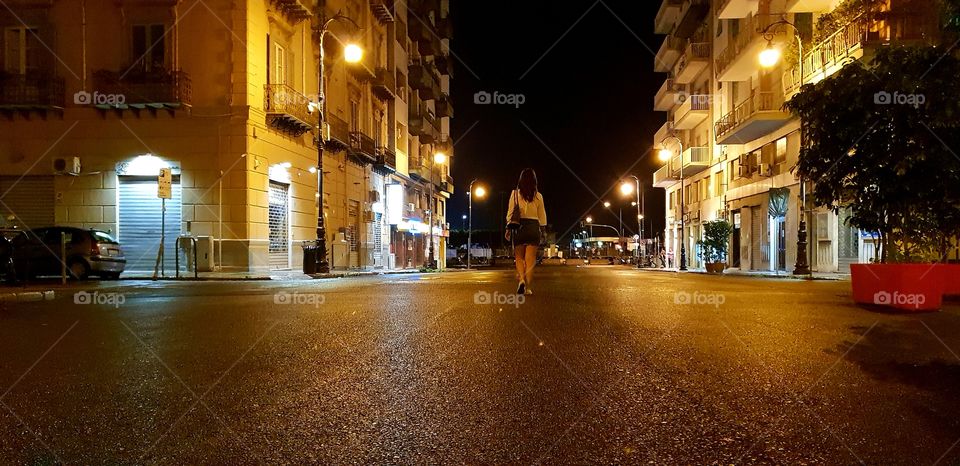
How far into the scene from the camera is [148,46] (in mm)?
22359

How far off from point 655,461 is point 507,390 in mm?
1384

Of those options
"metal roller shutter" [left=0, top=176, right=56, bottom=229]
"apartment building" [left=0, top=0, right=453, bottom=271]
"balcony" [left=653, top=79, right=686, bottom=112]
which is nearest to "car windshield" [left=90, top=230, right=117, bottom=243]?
"apartment building" [left=0, top=0, right=453, bottom=271]

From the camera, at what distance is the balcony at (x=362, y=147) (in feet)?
108

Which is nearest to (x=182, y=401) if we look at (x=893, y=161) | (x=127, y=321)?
(x=127, y=321)

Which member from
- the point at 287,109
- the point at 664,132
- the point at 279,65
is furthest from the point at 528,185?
the point at 664,132

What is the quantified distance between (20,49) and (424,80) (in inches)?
1144

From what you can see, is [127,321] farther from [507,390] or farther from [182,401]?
[507,390]

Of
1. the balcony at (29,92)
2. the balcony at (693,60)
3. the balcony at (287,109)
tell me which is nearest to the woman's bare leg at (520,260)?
the balcony at (287,109)

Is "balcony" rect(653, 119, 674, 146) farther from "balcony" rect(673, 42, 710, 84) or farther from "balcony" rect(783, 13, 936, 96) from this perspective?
"balcony" rect(783, 13, 936, 96)

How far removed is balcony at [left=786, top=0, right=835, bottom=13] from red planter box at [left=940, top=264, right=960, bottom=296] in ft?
63.2

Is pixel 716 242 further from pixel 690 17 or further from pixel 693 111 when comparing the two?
pixel 690 17

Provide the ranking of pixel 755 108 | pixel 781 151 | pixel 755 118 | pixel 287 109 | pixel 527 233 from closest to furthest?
pixel 527 233, pixel 287 109, pixel 755 118, pixel 755 108, pixel 781 151

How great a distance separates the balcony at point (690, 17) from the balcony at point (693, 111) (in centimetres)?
474

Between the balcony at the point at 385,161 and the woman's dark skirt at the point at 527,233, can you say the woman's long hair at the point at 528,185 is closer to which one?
the woman's dark skirt at the point at 527,233
